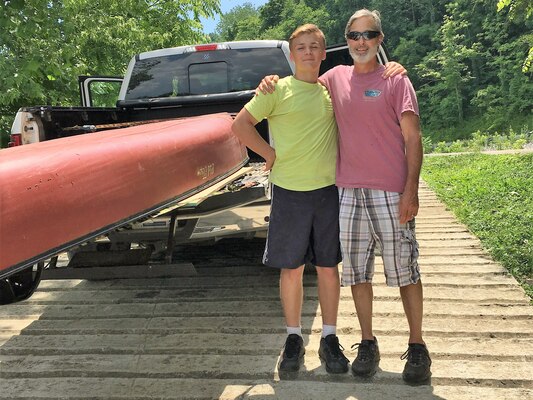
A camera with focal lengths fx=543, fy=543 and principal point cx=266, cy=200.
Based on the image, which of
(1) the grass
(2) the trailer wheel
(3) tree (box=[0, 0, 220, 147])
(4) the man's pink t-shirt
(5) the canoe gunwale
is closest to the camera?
(5) the canoe gunwale

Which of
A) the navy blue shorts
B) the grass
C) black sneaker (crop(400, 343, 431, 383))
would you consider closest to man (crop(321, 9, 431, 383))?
black sneaker (crop(400, 343, 431, 383))

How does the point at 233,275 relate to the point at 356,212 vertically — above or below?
below

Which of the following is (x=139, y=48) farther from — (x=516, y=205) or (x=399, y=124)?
(x=399, y=124)

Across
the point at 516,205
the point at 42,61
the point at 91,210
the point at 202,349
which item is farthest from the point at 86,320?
the point at 516,205

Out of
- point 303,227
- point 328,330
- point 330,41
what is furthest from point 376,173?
point 330,41

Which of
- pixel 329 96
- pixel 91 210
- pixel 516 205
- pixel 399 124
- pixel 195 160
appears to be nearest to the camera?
pixel 91 210

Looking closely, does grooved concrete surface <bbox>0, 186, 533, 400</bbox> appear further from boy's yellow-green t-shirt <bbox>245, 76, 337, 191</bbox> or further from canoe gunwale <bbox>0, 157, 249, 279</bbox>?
boy's yellow-green t-shirt <bbox>245, 76, 337, 191</bbox>

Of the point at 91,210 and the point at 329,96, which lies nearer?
the point at 91,210

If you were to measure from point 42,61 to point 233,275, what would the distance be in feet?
13.5

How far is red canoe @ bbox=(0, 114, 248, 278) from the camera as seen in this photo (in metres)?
1.96

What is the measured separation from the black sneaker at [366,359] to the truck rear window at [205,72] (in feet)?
9.94

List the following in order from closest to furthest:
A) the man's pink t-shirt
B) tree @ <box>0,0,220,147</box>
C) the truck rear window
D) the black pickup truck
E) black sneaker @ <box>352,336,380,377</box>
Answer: the man's pink t-shirt → black sneaker @ <box>352,336,380,377</box> → the black pickup truck → the truck rear window → tree @ <box>0,0,220,147</box>

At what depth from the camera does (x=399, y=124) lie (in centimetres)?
270

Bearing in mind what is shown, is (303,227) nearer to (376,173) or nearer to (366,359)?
(376,173)
